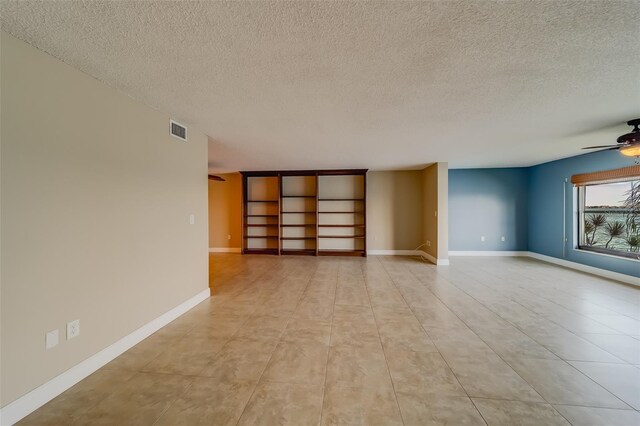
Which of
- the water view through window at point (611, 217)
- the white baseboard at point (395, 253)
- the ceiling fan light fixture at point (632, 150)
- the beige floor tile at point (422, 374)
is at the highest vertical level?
the ceiling fan light fixture at point (632, 150)

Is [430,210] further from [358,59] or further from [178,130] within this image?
[178,130]

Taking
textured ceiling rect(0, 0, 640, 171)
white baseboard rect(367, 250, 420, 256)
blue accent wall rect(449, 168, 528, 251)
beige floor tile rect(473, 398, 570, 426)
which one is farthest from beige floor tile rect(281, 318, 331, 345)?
blue accent wall rect(449, 168, 528, 251)

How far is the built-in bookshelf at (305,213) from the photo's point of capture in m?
7.05

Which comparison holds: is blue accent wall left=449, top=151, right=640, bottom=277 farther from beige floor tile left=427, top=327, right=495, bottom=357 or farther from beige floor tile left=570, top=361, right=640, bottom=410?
beige floor tile left=570, top=361, right=640, bottom=410

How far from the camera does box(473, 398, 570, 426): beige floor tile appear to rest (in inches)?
57.2

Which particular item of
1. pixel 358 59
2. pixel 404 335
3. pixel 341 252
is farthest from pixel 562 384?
pixel 341 252

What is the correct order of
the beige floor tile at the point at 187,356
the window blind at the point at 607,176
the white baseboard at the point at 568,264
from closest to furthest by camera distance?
the beige floor tile at the point at 187,356, the window blind at the point at 607,176, the white baseboard at the point at 568,264

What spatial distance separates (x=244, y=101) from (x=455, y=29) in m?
1.86

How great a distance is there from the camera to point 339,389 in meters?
1.73

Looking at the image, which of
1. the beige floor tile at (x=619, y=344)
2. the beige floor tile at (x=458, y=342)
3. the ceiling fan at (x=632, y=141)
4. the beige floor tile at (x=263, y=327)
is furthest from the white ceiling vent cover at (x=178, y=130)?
the ceiling fan at (x=632, y=141)

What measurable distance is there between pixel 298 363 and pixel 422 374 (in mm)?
975

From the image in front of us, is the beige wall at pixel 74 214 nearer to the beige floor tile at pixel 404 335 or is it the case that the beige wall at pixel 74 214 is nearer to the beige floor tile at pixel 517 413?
the beige floor tile at pixel 404 335

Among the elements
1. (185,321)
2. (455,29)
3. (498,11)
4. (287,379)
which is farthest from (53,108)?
(498,11)

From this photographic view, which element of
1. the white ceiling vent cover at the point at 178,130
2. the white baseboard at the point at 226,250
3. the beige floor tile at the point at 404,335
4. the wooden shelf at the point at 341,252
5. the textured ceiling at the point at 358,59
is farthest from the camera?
the white baseboard at the point at 226,250
